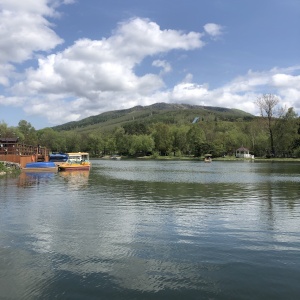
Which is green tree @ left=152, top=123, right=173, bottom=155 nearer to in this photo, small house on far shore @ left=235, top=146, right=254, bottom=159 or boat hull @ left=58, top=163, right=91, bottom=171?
small house on far shore @ left=235, top=146, right=254, bottom=159

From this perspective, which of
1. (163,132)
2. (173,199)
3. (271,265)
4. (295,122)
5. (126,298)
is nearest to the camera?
→ (126,298)

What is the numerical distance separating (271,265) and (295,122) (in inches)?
4535

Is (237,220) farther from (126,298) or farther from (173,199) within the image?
(126,298)

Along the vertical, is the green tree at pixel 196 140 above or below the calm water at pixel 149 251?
above

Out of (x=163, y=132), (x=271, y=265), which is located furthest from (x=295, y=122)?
(x=271, y=265)

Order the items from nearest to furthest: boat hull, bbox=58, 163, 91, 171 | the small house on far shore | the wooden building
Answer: the wooden building
boat hull, bbox=58, 163, 91, 171
the small house on far shore

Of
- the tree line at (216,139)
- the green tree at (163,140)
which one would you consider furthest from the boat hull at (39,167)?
the green tree at (163,140)

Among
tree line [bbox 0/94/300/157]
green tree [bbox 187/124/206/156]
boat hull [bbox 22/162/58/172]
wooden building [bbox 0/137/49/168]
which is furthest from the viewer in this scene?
green tree [bbox 187/124/206/156]

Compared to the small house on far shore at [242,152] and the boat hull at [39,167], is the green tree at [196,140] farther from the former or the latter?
the boat hull at [39,167]

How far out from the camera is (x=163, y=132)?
17150cm

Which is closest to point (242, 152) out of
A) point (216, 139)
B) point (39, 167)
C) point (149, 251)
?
point (216, 139)

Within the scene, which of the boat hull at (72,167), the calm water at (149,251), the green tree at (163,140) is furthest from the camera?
the green tree at (163,140)

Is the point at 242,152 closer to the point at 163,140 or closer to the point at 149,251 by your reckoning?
the point at 163,140

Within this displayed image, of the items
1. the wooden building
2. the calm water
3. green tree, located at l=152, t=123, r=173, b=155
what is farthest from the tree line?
the calm water
